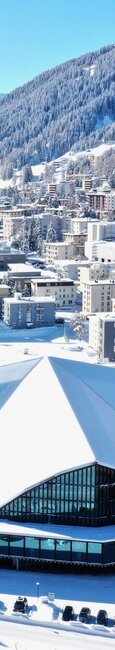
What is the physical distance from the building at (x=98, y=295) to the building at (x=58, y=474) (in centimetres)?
2305

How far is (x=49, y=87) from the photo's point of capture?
140 meters

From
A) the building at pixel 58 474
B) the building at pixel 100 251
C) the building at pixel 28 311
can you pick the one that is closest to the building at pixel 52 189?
the building at pixel 100 251

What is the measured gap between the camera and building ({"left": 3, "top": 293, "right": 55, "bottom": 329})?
1564 inches

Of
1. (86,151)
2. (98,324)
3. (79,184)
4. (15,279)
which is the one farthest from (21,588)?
(86,151)

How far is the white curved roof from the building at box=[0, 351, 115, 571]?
2 centimetres

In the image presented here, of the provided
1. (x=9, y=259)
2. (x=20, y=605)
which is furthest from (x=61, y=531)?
(x=9, y=259)

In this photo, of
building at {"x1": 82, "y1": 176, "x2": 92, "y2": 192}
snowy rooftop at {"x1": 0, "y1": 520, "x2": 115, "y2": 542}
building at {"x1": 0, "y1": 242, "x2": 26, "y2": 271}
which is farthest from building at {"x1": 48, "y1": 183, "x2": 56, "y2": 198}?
snowy rooftop at {"x1": 0, "y1": 520, "x2": 115, "y2": 542}

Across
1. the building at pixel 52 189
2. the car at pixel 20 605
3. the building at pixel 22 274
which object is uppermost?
the building at pixel 52 189

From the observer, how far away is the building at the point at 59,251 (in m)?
53.8

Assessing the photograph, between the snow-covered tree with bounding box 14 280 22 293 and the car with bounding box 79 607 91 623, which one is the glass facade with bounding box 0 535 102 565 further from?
the snow-covered tree with bounding box 14 280 22 293

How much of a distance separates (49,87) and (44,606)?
135m

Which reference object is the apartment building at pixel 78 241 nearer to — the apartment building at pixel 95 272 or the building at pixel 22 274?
the building at pixel 22 274

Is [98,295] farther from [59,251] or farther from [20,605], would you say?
[20,605]

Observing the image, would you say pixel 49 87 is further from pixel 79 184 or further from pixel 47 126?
A: pixel 79 184
